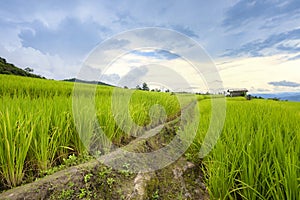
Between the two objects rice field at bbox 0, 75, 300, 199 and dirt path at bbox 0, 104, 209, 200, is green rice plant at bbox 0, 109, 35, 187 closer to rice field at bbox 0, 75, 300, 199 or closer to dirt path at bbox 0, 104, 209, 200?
rice field at bbox 0, 75, 300, 199

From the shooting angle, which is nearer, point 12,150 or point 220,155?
point 12,150

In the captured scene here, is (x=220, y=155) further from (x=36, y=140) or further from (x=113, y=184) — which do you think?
(x=36, y=140)

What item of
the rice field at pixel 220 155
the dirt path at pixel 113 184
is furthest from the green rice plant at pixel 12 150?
the dirt path at pixel 113 184

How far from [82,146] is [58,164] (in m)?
0.31

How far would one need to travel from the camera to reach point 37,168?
2027 millimetres

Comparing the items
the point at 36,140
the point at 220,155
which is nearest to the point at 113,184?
the point at 36,140

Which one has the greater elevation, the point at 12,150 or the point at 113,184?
the point at 12,150

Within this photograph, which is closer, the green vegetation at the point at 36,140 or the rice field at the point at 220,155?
the rice field at the point at 220,155

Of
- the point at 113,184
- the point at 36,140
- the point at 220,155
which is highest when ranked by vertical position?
the point at 36,140

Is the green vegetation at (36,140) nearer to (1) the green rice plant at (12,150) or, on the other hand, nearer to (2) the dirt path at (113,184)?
(1) the green rice plant at (12,150)

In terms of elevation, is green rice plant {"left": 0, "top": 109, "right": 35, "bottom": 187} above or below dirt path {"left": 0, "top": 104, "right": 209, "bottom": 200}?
above

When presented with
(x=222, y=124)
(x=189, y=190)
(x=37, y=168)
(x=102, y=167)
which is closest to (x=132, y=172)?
(x=102, y=167)

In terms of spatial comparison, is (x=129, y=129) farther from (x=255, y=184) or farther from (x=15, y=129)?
(x=255, y=184)

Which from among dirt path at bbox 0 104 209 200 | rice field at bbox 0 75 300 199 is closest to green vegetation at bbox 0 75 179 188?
rice field at bbox 0 75 300 199
